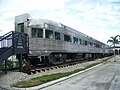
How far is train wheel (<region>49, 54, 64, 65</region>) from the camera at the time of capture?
18.0 metres

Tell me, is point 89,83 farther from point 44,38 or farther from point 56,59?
point 56,59

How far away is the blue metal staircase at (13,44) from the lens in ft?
40.7

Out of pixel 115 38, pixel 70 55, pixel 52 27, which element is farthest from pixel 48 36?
pixel 115 38

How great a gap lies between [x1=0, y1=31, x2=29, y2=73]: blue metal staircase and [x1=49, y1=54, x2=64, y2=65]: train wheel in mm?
3623

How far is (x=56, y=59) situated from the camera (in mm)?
19375

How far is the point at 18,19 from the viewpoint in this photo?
54.5ft

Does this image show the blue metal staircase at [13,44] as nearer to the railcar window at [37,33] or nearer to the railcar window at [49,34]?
the railcar window at [37,33]

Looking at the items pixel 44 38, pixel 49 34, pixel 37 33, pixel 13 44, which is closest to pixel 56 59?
pixel 49 34

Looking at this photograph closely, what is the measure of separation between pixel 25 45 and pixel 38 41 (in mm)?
1818

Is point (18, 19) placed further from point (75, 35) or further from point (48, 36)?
point (75, 35)

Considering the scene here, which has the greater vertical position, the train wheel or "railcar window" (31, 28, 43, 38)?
"railcar window" (31, 28, 43, 38)

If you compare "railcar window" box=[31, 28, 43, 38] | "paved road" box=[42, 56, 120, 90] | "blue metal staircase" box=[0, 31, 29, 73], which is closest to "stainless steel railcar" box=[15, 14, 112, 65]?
"railcar window" box=[31, 28, 43, 38]

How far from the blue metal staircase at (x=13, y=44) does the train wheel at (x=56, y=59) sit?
3.62m

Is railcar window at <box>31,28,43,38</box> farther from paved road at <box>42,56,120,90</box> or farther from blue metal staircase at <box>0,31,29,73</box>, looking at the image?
paved road at <box>42,56,120,90</box>
